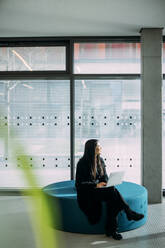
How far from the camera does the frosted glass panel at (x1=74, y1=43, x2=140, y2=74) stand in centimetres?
577

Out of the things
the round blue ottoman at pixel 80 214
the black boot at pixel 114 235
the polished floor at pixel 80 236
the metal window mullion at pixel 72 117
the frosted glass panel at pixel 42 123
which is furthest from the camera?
the frosted glass panel at pixel 42 123

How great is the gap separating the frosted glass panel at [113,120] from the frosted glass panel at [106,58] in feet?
0.77

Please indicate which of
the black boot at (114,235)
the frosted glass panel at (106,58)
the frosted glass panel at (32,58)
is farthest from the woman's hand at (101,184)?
the frosted glass panel at (32,58)

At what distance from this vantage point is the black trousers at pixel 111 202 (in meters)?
3.77

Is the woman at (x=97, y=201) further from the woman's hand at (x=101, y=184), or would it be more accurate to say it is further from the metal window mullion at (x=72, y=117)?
the metal window mullion at (x=72, y=117)

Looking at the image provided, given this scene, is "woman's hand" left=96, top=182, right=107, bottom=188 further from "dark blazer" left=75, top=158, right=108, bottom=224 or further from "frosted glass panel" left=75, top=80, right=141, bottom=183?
"frosted glass panel" left=75, top=80, right=141, bottom=183

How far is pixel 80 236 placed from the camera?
380 centimetres

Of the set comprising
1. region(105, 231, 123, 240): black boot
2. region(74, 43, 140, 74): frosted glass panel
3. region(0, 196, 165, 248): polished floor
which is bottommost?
region(0, 196, 165, 248): polished floor

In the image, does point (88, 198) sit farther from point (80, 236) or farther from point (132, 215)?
point (132, 215)

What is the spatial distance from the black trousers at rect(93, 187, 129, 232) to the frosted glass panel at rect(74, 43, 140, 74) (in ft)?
9.02

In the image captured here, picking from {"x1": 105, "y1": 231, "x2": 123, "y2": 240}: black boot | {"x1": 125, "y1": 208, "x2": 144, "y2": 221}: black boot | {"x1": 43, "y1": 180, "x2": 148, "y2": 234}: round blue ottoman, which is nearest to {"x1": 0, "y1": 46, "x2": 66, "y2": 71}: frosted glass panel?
{"x1": 43, "y1": 180, "x2": 148, "y2": 234}: round blue ottoman

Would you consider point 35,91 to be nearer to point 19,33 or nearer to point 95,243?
point 19,33

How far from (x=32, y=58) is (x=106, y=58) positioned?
147cm

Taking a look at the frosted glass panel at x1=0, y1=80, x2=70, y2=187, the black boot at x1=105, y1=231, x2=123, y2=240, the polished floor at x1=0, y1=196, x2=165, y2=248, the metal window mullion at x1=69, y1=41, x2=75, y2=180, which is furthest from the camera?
the frosted glass panel at x1=0, y1=80, x2=70, y2=187
